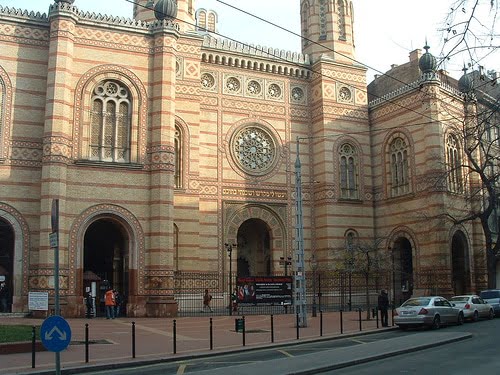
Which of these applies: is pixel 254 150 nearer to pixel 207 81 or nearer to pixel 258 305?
pixel 207 81

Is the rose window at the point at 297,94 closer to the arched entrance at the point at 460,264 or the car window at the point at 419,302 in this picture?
the arched entrance at the point at 460,264

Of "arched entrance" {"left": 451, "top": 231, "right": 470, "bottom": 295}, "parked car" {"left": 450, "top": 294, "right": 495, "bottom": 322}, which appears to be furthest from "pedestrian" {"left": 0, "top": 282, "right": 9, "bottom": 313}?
"arched entrance" {"left": 451, "top": 231, "right": 470, "bottom": 295}

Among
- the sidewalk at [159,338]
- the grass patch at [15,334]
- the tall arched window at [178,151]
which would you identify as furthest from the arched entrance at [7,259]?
the tall arched window at [178,151]

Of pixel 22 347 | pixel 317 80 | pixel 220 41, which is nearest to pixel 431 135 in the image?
pixel 317 80

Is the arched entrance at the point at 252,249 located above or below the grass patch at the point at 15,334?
above

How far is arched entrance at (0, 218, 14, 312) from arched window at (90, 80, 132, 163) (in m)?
5.74

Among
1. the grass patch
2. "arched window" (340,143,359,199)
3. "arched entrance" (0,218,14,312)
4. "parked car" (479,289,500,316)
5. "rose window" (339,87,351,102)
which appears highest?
"rose window" (339,87,351,102)

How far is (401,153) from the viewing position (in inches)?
1561

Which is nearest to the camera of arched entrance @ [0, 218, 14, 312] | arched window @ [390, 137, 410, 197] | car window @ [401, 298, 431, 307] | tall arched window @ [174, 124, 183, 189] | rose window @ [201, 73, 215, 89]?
car window @ [401, 298, 431, 307]

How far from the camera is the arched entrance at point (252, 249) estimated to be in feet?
133

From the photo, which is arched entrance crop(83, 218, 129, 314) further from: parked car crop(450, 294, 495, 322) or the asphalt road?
the asphalt road

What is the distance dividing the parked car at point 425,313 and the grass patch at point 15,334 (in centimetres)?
1318

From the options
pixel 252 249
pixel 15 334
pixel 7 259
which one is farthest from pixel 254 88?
pixel 15 334

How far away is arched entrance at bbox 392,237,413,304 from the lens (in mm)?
38094
